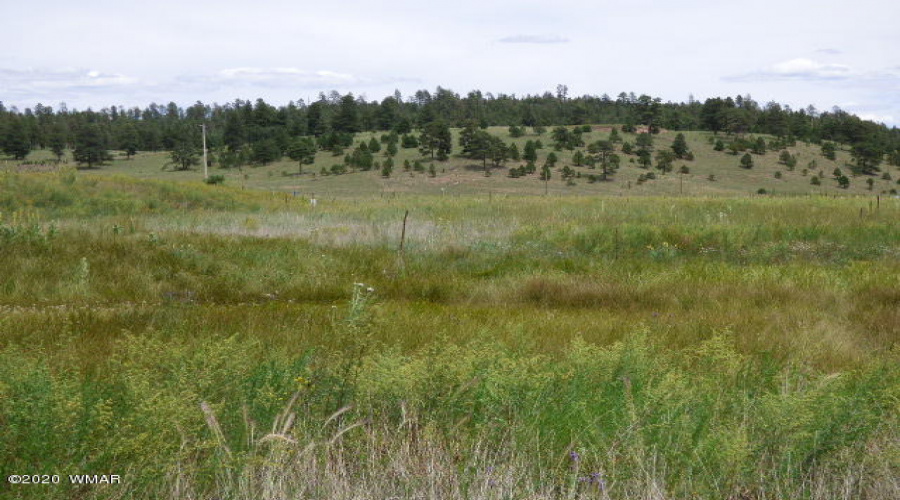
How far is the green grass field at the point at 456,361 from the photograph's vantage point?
327cm

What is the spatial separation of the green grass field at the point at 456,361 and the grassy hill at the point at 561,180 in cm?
3937

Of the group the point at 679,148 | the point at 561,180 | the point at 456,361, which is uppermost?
the point at 679,148

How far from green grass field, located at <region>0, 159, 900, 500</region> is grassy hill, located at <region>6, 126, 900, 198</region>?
39.4 metres

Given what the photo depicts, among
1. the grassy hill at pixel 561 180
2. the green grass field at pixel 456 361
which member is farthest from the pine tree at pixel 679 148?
the green grass field at pixel 456 361

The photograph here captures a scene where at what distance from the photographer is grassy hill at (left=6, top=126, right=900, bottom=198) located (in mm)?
57812

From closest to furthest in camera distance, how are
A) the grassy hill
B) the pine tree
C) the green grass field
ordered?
1. the green grass field
2. the grassy hill
3. the pine tree

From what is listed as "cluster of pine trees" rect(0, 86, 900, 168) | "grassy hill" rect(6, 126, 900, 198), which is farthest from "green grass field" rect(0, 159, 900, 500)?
"cluster of pine trees" rect(0, 86, 900, 168)

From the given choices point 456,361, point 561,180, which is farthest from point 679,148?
point 456,361

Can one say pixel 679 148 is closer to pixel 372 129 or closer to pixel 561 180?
pixel 561 180

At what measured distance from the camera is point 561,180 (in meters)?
62.1

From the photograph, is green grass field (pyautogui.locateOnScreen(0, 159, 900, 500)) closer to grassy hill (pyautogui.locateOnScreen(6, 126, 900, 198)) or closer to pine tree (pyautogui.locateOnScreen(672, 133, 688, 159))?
grassy hill (pyautogui.locateOnScreen(6, 126, 900, 198))

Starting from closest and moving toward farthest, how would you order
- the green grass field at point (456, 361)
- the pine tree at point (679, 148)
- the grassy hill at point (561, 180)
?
the green grass field at point (456, 361) < the grassy hill at point (561, 180) < the pine tree at point (679, 148)

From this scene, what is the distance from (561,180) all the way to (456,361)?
193 ft

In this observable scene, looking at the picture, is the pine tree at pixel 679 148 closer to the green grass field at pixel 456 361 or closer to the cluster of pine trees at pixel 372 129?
the cluster of pine trees at pixel 372 129
